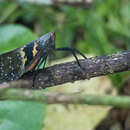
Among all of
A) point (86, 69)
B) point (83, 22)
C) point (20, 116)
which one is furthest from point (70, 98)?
point (83, 22)

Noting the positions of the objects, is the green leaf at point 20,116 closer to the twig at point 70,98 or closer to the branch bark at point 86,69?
the branch bark at point 86,69

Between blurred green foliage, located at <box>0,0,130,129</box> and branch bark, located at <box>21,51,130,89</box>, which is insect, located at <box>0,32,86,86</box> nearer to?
branch bark, located at <box>21,51,130,89</box>

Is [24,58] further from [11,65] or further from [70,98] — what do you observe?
[70,98]

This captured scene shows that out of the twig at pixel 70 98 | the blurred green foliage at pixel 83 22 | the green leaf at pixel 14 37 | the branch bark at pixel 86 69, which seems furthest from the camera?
the blurred green foliage at pixel 83 22

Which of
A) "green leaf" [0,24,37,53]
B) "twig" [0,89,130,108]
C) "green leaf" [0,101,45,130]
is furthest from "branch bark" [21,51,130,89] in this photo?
"green leaf" [0,24,37,53]

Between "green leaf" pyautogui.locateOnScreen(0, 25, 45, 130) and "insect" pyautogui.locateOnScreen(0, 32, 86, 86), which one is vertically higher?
"insect" pyautogui.locateOnScreen(0, 32, 86, 86)

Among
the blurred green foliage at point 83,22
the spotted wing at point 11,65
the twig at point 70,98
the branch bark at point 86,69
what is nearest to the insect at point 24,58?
the spotted wing at point 11,65
